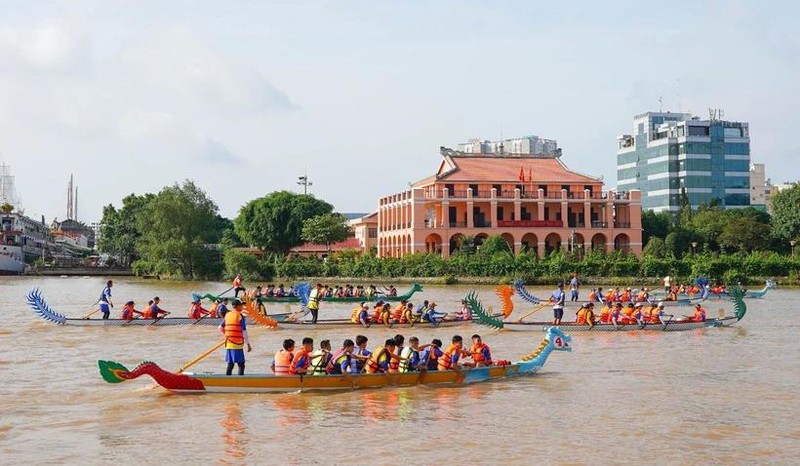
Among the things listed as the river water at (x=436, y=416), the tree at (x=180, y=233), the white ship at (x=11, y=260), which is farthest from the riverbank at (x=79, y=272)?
the river water at (x=436, y=416)

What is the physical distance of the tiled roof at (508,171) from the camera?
253ft

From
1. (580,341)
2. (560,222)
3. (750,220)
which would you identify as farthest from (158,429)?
(750,220)

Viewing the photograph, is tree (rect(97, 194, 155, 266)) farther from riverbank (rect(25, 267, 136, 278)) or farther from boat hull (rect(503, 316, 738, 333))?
boat hull (rect(503, 316, 738, 333))

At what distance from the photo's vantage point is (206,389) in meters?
16.4

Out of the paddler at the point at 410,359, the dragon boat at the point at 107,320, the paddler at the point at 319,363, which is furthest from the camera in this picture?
the dragon boat at the point at 107,320

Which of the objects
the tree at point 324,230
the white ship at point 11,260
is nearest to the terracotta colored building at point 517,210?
the tree at point 324,230

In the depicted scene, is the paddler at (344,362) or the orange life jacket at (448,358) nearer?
the paddler at (344,362)

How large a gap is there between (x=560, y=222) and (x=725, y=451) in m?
63.0

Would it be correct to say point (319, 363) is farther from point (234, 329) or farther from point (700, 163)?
point (700, 163)

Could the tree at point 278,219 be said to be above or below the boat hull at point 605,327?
above

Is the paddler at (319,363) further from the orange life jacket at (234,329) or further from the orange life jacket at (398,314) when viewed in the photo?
the orange life jacket at (398,314)

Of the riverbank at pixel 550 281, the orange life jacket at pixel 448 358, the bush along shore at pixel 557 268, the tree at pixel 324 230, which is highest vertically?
the tree at pixel 324 230

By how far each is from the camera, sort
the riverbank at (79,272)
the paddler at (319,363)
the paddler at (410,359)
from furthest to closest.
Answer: the riverbank at (79,272)
the paddler at (410,359)
the paddler at (319,363)

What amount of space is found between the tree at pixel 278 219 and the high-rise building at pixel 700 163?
151ft
